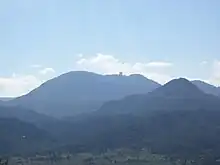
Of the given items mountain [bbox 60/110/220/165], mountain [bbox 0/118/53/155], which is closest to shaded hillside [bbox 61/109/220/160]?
mountain [bbox 60/110/220/165]

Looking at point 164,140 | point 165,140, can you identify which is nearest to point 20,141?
point 164,140

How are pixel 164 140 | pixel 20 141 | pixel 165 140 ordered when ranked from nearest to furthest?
pixel 165 140, pixel 164 140, pixel 20 141

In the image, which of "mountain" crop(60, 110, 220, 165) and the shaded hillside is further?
the shaded hillside

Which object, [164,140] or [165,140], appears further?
[164,140]

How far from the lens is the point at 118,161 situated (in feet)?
442

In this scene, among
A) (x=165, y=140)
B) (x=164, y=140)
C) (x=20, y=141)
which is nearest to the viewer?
(x=165, y=140)

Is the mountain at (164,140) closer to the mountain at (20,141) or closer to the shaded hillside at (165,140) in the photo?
the shaded hillside at (165,140)

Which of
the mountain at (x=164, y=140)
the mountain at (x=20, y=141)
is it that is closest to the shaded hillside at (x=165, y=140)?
the mountain at (x=164, y=140)

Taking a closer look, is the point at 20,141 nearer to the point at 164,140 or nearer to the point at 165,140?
the point at 164,140

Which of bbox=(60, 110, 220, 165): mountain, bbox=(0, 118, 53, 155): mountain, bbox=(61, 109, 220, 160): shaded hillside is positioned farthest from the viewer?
bbox=(0, 118, 53, 155): mountain

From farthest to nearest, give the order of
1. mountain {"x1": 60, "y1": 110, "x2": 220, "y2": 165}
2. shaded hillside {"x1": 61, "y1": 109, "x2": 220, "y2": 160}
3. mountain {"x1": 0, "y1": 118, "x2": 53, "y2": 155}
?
mountain {"x1": 0, "y1": 118, "x2": 53, "y2": 155} → shaded hillside {"x1": 61, "y1": 109, "x2": 220, "y2": 160} → mountain {"x1": 60, "y1": 110, "x2": 220, "y2": 165}

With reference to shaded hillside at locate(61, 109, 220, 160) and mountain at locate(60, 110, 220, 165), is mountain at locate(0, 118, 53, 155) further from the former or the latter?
shaded hillside at locate(61, 109, 220, 160)

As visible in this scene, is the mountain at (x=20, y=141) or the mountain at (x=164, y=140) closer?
the mountain at (x=164, y=140)

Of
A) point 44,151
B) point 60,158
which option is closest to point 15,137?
point 44,151
